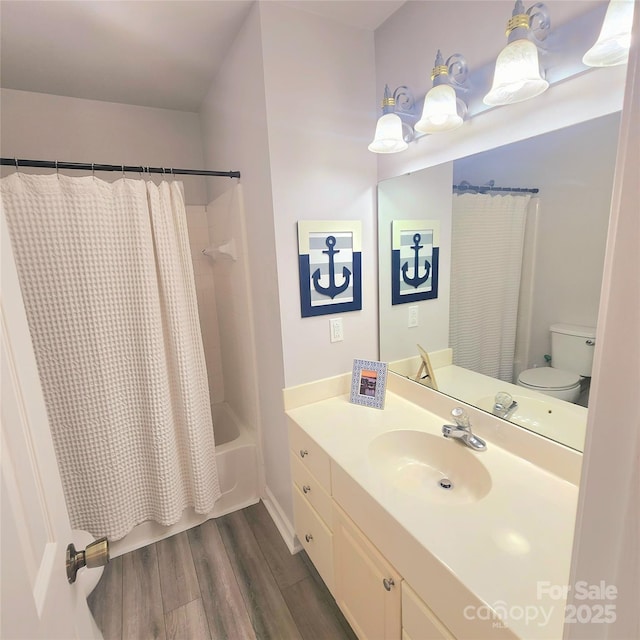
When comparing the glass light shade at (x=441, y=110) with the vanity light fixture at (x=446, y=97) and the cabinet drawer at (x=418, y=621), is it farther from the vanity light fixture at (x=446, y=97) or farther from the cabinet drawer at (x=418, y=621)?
A: the cabinet drawer at (x=418, y=621)

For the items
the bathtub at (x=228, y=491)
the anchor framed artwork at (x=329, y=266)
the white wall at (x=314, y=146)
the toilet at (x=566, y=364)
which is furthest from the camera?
the bathtub at (x=228, y=491)

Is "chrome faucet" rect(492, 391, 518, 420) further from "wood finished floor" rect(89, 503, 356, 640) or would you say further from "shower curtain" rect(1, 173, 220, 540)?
"shower curtain" rect(1, 173, 220, 540)

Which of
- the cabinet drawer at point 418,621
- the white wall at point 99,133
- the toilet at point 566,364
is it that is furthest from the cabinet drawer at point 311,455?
the white wall at point 99,133

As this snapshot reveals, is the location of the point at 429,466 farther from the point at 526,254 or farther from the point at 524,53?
the point at 524,53

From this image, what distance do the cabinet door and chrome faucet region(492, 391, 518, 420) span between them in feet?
2.13

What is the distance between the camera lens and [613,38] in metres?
0.82

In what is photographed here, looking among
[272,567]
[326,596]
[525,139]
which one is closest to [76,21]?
[525,139]

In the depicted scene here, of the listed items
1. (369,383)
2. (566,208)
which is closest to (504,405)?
(369,383)

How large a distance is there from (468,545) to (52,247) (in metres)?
1.86

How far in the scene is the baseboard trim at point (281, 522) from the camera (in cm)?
180

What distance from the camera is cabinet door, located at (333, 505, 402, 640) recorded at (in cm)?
101

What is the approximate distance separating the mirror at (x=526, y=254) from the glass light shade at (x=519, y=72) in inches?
5.6

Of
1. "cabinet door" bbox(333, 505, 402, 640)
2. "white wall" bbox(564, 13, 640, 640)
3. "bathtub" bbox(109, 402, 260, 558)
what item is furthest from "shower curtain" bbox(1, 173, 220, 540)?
"white wall" bbox(564, 13, 640, 640)

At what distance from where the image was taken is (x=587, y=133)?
0.97m
